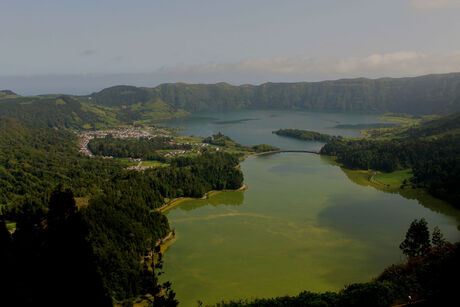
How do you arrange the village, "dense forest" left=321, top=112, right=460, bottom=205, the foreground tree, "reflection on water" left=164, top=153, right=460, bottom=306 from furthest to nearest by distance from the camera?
the village → "dense forest" left=321, top=112, right=460, bottom=205 → the foreground tree → "reflection on water" left=164, top=153, right=460, bottom=306

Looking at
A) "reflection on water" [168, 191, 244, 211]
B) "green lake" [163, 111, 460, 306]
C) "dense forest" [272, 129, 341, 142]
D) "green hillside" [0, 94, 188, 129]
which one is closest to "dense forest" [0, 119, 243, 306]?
"reflection on water" [168, 191, 244, 211]

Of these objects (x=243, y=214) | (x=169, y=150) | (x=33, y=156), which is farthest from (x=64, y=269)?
(x=169, y=150)

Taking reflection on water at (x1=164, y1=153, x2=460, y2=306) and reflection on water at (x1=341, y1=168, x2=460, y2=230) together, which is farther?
reflection on water at (x1=341, y1=168, x2=460, y2=230)

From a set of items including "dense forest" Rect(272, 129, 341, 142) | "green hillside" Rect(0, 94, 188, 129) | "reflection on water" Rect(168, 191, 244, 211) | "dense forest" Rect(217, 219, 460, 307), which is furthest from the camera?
"green hillside" Rect(0, 94, 188, 129)

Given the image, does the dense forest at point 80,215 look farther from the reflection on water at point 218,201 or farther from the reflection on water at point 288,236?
the reflection on water at point 288,236

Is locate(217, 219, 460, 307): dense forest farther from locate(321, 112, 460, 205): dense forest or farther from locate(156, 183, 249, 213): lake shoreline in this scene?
locate(321, 112, 460, 205): dense forest

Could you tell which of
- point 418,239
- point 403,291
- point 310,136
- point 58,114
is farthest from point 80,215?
point 58,114

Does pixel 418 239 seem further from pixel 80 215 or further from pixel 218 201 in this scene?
pixel 218 201

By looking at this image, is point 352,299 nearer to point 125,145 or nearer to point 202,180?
point 202,180
